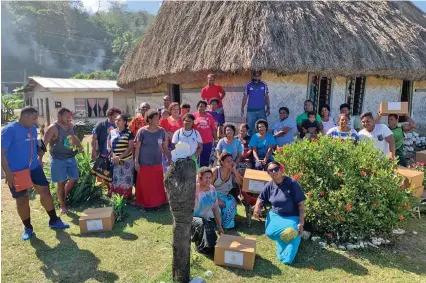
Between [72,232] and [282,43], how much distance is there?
18.4ft

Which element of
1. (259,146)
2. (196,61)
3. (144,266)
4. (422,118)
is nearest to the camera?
(144,266)

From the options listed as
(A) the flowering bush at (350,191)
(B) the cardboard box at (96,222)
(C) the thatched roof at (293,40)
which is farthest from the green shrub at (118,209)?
(C) the thatched roof at (293,40)

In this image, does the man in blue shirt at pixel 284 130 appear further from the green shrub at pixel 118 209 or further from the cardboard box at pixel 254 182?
the green shrub at pixel 118 209

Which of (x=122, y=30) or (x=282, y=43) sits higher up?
(x=122, y=30)

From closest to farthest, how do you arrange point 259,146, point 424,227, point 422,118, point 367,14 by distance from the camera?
point 424,227 < point 259,146 < point 367,14 < point 422,118

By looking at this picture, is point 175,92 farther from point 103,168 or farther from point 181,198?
point 181,198

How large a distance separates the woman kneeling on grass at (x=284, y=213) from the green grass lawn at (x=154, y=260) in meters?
0.19

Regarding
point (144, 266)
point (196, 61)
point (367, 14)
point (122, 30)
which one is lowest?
point (144, 266)

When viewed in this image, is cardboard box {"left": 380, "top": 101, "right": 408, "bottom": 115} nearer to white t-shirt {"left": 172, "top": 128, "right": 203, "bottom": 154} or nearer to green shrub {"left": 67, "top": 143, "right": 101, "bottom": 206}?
white t-shirt {"left": 172, "top": 128, "right": 203, "bottom": 154}

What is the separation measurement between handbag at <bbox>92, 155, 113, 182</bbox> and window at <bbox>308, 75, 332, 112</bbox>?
5173 millimetres

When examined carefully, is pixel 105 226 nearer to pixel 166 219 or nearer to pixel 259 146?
pixel 166 219

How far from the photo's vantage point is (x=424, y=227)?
461 centimetres

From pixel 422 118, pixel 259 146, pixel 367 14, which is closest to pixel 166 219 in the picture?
pixel 259 146

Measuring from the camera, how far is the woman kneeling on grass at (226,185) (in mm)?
4449
